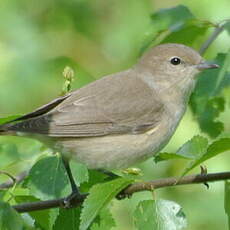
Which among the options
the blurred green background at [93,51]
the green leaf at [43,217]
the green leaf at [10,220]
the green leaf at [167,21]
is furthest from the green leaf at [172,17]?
the green leaf at [10,220]

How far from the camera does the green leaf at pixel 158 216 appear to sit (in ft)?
9.29

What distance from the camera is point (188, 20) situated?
4.06 m

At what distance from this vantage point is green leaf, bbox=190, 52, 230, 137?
3.80m

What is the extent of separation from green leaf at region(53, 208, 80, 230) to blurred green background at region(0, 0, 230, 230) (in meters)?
1.66

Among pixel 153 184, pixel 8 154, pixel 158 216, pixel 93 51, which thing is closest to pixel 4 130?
pixel 8 154

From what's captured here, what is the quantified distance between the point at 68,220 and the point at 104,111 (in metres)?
0.92

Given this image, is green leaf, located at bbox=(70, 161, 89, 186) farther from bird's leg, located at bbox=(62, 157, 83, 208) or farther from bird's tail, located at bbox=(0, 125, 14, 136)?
bird's tail, located at bbox=(0, 125, 14, 136)

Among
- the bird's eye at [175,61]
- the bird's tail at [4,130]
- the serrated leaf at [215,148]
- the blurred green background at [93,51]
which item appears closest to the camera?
the serrated leaf at [215,148]

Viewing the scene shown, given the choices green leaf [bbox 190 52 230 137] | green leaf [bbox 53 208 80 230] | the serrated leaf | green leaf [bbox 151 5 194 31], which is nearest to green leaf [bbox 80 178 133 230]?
the serrated leaf

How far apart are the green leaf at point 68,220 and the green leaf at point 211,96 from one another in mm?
1042

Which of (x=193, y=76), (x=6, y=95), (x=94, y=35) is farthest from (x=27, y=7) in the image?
(x=193, y=76)

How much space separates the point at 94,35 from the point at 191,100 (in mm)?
2969

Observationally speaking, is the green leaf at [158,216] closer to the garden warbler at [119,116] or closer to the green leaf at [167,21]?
the garden warbler at [119,116]

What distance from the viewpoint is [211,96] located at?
378 cm
